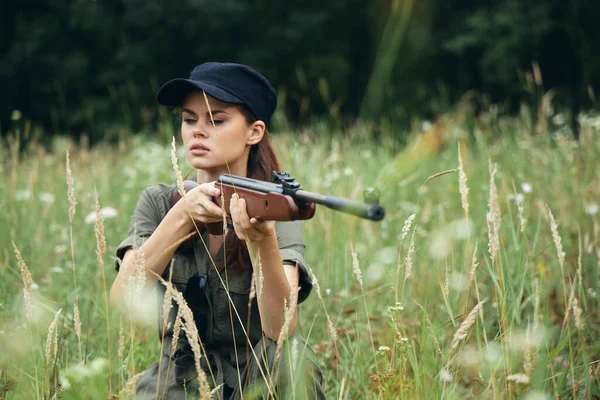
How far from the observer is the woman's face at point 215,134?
1.87 metres

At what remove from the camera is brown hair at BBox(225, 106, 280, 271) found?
73.1 inches

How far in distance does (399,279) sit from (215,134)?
1.33 m

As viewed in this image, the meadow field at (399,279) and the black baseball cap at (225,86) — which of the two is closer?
the meadow field at (399,279)

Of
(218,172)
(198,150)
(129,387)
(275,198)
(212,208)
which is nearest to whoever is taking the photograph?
(129,387)

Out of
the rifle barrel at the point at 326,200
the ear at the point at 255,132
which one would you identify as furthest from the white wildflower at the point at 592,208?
the rifle barrel at the point at 326,200

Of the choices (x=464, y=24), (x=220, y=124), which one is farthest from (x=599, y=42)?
(x=220, y=124)

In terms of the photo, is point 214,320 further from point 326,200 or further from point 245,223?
point 326,200

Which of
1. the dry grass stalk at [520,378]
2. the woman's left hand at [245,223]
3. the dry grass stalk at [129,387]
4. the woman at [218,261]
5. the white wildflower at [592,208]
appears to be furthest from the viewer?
the white wildflower at [592,208]

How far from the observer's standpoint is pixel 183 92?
196cm

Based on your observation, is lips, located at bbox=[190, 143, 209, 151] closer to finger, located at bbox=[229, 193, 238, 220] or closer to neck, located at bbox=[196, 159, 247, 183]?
neck, located at bbox=[196, 159, 247, 183]

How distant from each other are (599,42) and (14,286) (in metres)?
12.0

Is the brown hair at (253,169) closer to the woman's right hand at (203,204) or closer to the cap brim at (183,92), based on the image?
the cap brim at (183,92)

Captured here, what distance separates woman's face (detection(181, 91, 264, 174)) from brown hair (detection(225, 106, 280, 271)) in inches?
1.9

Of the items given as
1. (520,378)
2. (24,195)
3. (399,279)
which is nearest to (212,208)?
(520,378)
